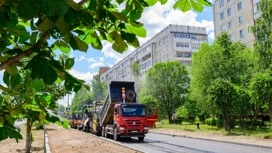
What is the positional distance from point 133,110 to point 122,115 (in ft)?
2.91

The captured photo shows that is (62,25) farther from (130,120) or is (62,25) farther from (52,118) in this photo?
(130,120)

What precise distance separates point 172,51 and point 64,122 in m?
88.4

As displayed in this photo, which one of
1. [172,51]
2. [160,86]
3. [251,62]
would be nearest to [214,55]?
[251,62]

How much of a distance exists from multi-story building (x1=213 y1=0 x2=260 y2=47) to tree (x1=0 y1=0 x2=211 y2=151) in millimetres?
57921

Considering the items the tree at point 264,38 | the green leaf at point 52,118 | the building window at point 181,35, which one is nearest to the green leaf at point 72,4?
the green leaf at point 52,118

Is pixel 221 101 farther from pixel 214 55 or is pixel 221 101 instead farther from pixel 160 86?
pixel 160 86

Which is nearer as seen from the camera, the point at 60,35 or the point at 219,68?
the point at 60,35

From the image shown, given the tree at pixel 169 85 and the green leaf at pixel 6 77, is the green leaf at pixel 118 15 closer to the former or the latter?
the green leaf at pixel 6 77

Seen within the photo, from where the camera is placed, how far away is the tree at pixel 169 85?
5725 centimetres

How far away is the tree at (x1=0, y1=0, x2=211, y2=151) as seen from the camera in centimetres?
138

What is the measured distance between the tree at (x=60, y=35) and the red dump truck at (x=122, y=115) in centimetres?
2194

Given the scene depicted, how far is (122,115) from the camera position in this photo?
939 inches

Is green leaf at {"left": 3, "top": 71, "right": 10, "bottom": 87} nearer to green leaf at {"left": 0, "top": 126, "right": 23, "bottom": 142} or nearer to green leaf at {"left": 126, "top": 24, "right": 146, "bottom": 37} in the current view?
green leaf at {"left": 0, "top": 126, "right": 23, "bottom": 142}

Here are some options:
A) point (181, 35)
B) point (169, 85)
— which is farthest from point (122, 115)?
point (181, 35)
